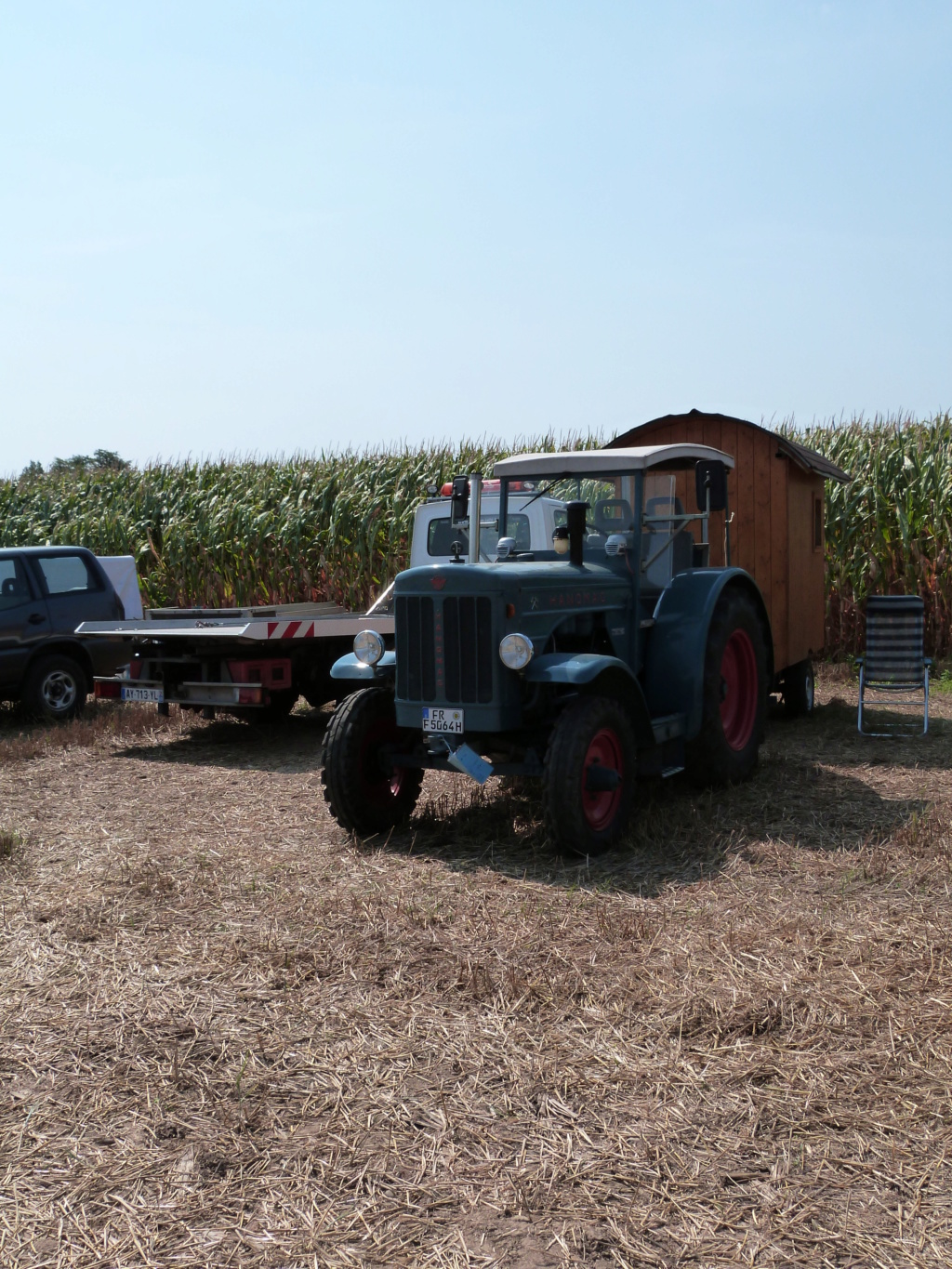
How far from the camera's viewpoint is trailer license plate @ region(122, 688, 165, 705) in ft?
29.9

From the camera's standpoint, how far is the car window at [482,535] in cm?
725

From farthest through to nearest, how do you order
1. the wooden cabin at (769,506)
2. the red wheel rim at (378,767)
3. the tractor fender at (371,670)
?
1. the wooden cabin at (769,506)
2. the tractor fender at (371,670)
3. the red wheel rim at (378,767)

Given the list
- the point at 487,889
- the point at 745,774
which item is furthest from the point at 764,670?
the point at 487,889

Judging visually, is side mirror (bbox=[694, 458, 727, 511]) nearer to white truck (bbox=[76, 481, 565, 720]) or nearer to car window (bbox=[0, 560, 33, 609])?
white truck (bbox=[76, 481, 565, 720])

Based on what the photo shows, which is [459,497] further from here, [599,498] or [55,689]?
[55,689]

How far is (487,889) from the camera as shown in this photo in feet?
17.4

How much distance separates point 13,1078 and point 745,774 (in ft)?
16.4

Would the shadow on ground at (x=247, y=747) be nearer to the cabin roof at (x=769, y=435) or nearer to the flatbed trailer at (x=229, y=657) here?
the flatbed trailer at (x=229, y=657)

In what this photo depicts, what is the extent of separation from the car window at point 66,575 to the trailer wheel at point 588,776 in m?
6.83

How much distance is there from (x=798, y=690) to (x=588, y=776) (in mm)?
4882

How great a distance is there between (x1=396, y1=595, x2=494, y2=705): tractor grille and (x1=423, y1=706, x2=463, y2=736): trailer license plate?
0.23 ft

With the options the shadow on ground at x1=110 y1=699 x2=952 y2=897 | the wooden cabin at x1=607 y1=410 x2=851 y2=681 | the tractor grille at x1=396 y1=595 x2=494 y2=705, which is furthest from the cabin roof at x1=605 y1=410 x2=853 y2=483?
the tractor grille at x1=396 y1=595 x2=494 y2=705

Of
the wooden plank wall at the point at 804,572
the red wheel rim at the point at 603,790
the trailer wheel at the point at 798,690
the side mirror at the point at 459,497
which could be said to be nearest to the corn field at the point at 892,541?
the wooden plank wall at the point at 804,572

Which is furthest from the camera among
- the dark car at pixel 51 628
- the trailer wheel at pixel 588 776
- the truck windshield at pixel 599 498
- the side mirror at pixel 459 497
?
the dark car at pixel 51 628
